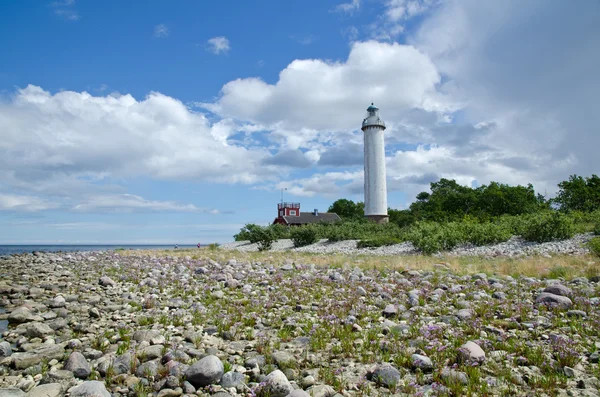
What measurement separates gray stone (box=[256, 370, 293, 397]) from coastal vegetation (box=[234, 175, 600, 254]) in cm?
2005

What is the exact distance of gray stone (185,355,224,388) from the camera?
4.02m

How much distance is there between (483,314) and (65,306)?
8439mm

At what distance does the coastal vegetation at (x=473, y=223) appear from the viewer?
2244cm

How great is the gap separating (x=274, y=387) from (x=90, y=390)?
1.82 m

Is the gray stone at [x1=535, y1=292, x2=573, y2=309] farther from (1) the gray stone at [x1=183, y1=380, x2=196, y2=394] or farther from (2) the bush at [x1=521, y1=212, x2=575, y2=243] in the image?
(2) the bush at [x1=521, y1=212, x2=575, y2=243]

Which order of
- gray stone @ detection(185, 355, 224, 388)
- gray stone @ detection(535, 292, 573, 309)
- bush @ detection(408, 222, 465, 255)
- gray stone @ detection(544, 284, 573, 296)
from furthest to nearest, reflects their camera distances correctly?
bush @ detection(408, 222, 465, 255), gray stone @ detection(544, 284, 573, 296), gray stone @ detection(535, 292, 573, 309), gray stone @ detection(185, 355, 224, 388)

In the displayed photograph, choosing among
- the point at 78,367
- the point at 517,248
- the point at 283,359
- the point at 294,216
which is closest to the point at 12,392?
the point at 78,367

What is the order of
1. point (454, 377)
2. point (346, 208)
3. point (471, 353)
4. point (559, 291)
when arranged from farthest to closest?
point (346, 208) → point (559, 291) → point (471, 353) → point (454, 377)

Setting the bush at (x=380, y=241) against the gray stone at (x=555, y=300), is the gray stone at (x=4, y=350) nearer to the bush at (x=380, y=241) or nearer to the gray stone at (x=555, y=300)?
the gray stone at (x=555, y=300)

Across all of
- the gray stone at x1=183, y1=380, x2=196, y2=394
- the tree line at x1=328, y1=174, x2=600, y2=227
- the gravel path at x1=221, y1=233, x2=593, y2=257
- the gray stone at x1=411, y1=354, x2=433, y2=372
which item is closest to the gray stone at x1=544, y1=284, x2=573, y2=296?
the gray stone at x1=411, y1=354, x2=433, y2=372

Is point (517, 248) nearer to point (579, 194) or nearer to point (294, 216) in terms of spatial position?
point (579, 194)

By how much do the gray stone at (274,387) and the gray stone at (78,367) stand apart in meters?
2.15

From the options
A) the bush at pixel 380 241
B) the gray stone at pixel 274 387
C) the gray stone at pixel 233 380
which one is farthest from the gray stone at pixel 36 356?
the bush at pixel 380 241

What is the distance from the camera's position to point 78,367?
4.34m
